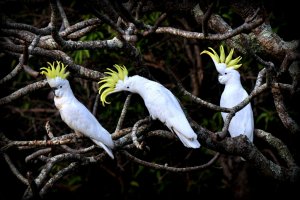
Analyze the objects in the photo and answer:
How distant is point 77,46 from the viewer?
224 centimetres

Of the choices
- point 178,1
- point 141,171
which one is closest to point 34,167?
point 141,171

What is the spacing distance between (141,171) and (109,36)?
3.87ft

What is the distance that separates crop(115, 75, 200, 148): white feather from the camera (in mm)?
2326

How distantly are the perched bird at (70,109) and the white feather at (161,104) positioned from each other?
23 centimetres

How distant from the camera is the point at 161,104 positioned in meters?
2.43

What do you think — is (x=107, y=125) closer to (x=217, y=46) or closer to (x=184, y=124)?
(x=217, y=46)

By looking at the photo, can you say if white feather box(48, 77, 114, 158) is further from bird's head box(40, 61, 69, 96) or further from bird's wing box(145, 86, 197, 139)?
bird's wing box(145, 86, 197, 139)

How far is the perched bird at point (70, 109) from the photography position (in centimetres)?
248

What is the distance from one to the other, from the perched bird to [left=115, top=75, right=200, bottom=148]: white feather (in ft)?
0.77

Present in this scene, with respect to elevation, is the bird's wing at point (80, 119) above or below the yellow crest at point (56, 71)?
below

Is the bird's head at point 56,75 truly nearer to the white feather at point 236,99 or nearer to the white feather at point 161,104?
the white feather at point 161,104

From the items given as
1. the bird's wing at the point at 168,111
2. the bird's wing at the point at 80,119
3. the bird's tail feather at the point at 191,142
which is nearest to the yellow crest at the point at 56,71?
the bird's wing at the point at 80,119

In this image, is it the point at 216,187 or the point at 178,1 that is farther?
the point at 216,187

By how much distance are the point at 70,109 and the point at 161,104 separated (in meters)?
0.47
